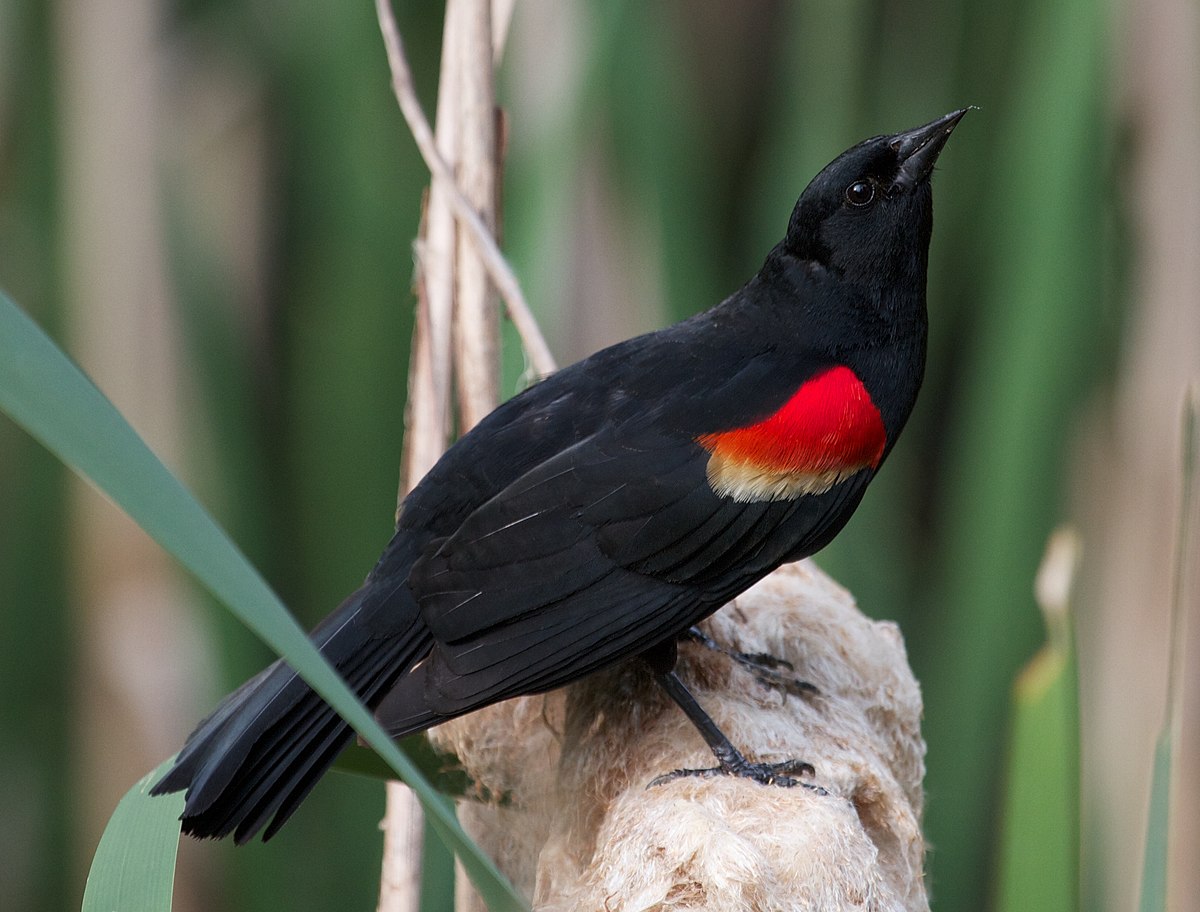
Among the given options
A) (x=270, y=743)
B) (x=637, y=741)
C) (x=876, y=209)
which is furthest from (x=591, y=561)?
(x=876, y=209)

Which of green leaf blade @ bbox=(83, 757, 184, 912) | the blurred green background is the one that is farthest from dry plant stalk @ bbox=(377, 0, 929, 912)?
green leaf blade @ bbox=(83, 757, 184, 912)

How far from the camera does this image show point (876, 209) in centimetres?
136

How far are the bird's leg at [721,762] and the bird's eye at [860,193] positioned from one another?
22.7 inches

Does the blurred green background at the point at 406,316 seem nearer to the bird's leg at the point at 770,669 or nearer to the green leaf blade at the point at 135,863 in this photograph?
the bird's leg at the point at 770,669

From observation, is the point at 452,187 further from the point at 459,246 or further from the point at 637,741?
the point at 637,741

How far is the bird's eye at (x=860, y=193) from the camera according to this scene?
4.45 feet

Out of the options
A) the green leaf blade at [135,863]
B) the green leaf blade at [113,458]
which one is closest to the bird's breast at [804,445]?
the green leaf blade at [135,863]

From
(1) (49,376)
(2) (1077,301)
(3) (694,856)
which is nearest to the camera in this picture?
(1) (49,376)

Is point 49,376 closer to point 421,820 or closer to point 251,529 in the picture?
point 421,820

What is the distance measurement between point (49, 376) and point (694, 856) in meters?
0.59

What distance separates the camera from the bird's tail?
100cm

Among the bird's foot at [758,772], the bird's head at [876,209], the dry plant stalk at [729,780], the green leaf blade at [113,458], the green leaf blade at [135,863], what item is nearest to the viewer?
the green leaf blade at [113,458]

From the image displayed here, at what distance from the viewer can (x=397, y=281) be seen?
1748 mm

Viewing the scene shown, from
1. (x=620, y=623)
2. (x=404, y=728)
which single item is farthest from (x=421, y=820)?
(x=620, y=623)
